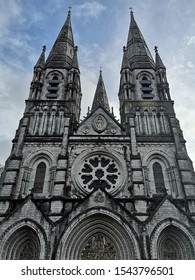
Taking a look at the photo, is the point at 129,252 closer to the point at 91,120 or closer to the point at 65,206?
the point at 65,206

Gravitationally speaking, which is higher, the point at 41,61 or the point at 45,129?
the point at 41,61

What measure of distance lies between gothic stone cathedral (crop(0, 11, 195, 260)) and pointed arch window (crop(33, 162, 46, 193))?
0.24ft

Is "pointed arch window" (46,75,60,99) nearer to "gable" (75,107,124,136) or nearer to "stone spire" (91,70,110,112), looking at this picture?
"gable" (75,107,124,136)

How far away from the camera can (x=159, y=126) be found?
20047mm

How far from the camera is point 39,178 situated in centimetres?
1731

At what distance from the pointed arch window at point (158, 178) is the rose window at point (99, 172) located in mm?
2456

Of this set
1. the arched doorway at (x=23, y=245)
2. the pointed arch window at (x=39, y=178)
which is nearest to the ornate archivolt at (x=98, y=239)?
the arched doorway at (x=23, y=245)

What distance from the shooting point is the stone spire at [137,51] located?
25.8 metres

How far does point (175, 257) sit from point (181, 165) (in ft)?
20.6

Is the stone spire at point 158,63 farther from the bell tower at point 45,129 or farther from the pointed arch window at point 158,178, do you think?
the pointed arch window at point 158,178

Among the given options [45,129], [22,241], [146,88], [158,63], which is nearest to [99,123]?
[45,129]

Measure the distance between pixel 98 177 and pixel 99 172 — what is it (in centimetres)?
47

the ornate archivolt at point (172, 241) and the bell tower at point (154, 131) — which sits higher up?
the bell tower at point (154, 131)

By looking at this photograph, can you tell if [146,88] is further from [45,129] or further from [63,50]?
[63,50]
